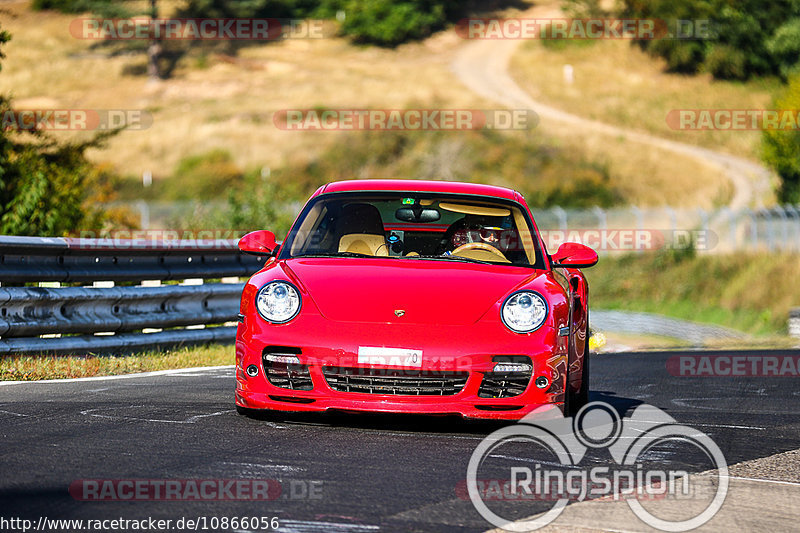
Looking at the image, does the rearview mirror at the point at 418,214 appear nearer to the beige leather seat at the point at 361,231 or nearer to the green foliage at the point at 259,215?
the beige leather seat at the point at 361,231

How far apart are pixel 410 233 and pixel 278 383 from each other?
2.58 metres

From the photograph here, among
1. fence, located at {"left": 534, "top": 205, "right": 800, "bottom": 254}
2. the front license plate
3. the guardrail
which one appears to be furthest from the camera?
fence, located at {"left": 534, "top": 205, "right": 800, "bottom": 254}

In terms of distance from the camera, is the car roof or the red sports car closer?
the red sports car

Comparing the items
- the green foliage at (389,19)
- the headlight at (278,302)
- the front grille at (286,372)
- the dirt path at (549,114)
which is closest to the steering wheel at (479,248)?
the headlight at (278,302)

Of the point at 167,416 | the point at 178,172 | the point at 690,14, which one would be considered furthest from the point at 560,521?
the point at 690,14

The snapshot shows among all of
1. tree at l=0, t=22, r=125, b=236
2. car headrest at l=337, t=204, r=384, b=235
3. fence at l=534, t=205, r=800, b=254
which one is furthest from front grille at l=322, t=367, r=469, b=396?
fence at l=534, t=205, r=800, b=254

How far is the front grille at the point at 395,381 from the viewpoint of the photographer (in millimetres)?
6738

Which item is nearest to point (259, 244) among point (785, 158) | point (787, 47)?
point (785, 158)

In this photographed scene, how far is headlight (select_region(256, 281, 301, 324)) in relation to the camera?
6.97 meters

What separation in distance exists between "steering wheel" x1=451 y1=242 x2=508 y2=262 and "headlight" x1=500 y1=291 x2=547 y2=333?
0.87m

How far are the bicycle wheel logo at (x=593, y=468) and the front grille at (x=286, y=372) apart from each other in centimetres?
101

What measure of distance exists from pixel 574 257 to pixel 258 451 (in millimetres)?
2817

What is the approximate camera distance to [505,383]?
22.6 ft

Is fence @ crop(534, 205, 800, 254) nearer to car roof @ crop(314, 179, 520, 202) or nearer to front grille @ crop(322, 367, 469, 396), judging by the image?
car roof @ crop(314, 179, 520, 202)
